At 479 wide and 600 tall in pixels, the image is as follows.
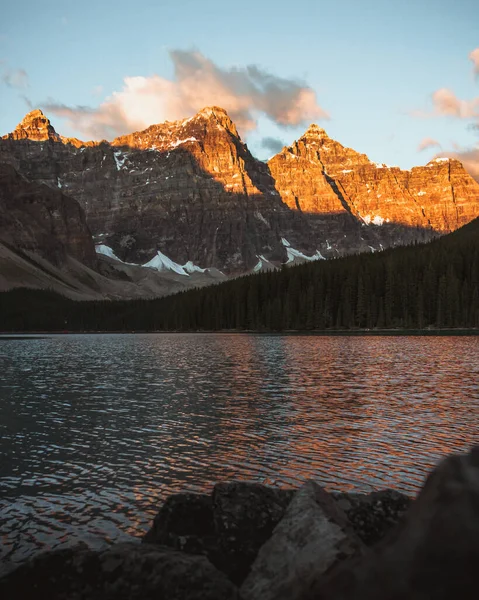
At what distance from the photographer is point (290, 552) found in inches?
364

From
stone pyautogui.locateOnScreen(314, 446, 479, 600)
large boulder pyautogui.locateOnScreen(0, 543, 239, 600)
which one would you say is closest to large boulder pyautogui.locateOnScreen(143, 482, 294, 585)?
large boulder pyautogui.locateOnScreen(0, 543, 239, 600)

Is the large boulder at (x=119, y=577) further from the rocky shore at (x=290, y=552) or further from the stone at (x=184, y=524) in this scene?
the stone at (x=184, y=524)

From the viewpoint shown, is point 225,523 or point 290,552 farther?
point 225,523

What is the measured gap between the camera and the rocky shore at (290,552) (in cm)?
540

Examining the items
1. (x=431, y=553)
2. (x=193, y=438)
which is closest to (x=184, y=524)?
(x=431, y=553)

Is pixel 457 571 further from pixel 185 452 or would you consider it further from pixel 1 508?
pixel 185 452

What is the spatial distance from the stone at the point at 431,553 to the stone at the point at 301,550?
199 cm

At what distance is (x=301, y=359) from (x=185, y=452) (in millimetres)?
52334

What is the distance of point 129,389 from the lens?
4697cm

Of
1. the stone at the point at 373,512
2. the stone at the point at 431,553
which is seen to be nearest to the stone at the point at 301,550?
the stone at the point at 373,512

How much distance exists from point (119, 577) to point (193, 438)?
17913 mm

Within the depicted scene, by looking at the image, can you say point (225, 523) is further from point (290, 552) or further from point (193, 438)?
point (193, 438)

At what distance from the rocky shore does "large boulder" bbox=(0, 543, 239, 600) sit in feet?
0.06

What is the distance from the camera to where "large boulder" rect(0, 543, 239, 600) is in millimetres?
8672
